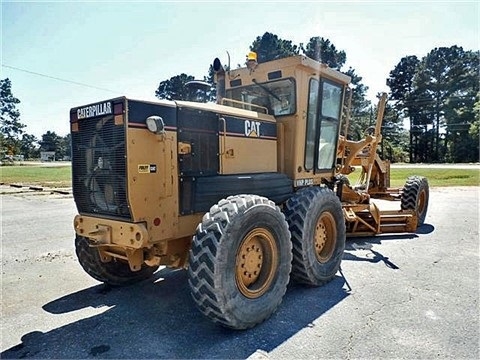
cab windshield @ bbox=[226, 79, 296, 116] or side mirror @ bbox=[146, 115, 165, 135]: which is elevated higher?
cab windshield @ bbox=[226, 79, 296, 116]

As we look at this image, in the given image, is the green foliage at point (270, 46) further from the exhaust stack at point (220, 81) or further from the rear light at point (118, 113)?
the rear light at point (118, 113)

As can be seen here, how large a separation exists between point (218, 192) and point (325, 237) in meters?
1.88

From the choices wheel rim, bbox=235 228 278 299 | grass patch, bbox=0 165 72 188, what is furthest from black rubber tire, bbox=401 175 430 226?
grass patch, bbox=0 165 72 188

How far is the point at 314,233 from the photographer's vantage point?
14.6ft

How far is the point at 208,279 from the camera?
3.05 m

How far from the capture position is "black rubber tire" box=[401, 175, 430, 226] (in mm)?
8172

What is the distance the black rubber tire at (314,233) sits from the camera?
4234 mm

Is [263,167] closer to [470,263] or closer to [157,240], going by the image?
[157,240]

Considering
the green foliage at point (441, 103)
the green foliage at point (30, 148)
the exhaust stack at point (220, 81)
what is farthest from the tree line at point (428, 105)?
the exhaust stack at point (220, 81)

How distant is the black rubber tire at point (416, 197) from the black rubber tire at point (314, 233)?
4021 millimetres

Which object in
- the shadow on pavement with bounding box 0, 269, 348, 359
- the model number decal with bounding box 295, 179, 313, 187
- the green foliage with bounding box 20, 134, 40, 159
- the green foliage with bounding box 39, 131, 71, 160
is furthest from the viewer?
the green foliage with bounding box 39, 131, 71, 160

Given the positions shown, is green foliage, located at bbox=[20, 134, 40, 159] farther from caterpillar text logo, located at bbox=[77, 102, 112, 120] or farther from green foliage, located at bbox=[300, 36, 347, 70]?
caterpillar text logo, located at bbox=[77, 102, 112, 120]

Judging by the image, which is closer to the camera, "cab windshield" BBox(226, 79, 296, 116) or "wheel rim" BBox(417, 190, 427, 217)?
"cab windshield" BBox(226, 79, 296, 116)

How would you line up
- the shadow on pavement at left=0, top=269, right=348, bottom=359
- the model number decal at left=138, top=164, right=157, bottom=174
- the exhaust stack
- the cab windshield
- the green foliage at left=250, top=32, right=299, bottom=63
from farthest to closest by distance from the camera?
the green foliage at left=250, top=32, right=299, bottom=63
the exhaust stack
the cab windshield
the model number decal at left=138, top=164, right=157, bottom=174
the shadow on pavement at left=0, top=269, right=348, bottom=359
